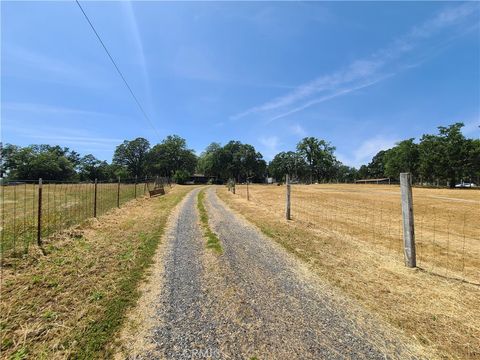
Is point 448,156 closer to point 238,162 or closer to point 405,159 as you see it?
point 405,159

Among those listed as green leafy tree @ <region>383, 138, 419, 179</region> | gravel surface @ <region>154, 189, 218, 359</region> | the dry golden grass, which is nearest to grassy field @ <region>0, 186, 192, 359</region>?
gravel surface @ <region>154, 189, 218, 359</region>

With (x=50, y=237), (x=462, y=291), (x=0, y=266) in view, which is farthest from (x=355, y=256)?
(x=50, y=237)

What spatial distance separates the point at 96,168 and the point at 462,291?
5091 inches

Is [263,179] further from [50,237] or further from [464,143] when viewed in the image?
[50,237]

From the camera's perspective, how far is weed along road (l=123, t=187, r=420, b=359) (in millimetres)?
3014

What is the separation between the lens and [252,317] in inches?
145

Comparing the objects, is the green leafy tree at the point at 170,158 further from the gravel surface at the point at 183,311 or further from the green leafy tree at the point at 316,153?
the gravel surface at the point at 183,311

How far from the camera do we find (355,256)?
22.3 ft

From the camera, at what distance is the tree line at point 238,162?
2202 inches

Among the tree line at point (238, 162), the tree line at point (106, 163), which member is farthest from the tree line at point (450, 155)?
the tree line at point (106, 163)

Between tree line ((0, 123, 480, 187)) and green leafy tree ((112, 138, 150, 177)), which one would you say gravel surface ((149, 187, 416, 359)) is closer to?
tree line ((0, 123, 480, 187))

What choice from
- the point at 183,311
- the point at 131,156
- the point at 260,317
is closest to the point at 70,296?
the point at 183,311

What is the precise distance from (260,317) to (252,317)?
4.5 inches

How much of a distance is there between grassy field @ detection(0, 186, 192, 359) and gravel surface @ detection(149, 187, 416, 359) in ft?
2.31
